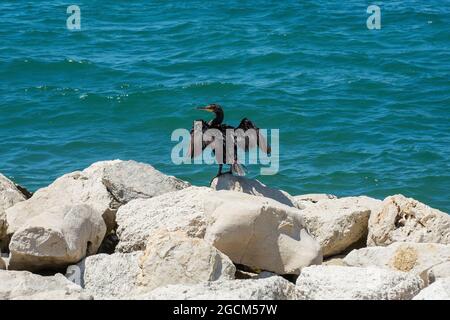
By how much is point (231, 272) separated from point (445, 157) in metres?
9.62

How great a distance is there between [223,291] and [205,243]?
115cm

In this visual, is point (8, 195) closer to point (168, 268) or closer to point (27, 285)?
point (27, 285)

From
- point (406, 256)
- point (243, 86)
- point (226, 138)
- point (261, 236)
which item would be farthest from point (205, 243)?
point (243, 86)

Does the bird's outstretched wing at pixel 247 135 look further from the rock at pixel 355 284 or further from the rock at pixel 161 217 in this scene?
the rock at pixel 355 284

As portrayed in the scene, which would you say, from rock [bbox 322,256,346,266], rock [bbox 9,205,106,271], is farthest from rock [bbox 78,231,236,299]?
rock [bbox 322,256,346,266]

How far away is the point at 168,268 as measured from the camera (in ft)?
24.2

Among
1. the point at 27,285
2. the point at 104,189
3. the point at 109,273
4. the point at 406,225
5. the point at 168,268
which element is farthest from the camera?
the point at 104,189

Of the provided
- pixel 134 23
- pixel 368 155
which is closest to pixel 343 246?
pixel 368 155

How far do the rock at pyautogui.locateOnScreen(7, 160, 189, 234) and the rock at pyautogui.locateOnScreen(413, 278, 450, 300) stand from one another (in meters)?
3.53

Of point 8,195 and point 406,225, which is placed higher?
point 8,195

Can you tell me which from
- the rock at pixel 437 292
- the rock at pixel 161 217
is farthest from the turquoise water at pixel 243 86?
the rock at pixel 437 292

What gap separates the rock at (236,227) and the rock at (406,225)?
3.18ft

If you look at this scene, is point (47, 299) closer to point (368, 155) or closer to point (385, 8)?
point (368, 155)

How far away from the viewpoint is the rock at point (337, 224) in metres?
9.09
